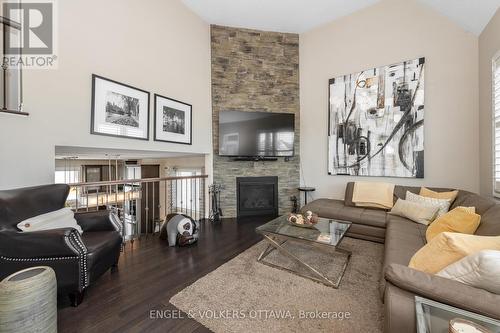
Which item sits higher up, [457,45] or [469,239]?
[457,45]

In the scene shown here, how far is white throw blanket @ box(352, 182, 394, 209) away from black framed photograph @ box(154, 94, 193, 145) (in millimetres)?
3084

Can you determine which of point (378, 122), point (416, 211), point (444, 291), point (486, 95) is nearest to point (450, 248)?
point (444, 291)

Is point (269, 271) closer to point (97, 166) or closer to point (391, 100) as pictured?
point (391, 100)

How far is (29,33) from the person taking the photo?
2109 mm

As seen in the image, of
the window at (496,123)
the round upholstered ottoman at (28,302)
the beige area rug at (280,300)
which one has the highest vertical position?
the window at (496,123)

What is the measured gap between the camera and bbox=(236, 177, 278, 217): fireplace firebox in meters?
4.27

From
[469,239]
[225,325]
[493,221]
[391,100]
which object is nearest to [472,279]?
[469,239]

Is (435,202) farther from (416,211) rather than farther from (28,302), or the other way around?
(28,302)

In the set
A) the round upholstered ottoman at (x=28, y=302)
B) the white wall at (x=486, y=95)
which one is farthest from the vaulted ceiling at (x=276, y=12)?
the round upholstered ottoman at (x=28, y=302)

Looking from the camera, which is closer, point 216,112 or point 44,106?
point 44,106

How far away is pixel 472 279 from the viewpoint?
3.16 ft

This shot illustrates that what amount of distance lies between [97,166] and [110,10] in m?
5.14

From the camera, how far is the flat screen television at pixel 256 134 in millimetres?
4059

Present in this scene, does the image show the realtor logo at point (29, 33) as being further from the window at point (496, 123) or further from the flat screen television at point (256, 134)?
the window at point (496, 123)
